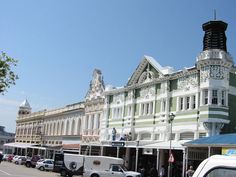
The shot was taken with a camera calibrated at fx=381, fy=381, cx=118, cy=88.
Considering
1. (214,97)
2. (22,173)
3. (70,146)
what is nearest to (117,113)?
(70,146)

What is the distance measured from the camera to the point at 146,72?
39.9m

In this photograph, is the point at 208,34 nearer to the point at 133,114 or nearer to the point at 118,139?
the point at 133,114

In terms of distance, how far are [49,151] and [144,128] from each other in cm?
2948

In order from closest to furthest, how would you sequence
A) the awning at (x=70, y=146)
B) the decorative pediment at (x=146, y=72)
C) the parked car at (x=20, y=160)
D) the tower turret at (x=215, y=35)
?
1. the tower turret at (x=215, y=35)
2. the decorative pediment at (x=146, y=72)
3. the awning at (x=70, y=146)
4. the parked car at (x=20, y=160)

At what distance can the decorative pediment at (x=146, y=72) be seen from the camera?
3806cm

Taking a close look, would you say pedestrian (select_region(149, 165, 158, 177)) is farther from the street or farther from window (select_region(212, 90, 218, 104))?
the street

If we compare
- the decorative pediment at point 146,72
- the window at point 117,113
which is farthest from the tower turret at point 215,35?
the window at point 117,113

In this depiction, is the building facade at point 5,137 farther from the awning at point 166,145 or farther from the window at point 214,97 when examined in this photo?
the window at point 214,97

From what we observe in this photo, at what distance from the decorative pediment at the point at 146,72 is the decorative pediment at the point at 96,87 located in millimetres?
8368

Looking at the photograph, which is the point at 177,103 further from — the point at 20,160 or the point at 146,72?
the point at 20,160

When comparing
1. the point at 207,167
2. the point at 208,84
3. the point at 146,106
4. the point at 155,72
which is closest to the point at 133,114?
the point at 146,106

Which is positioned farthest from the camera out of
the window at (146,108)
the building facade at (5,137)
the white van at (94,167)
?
the building facade at (5,137)

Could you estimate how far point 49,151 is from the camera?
63531 millimetres

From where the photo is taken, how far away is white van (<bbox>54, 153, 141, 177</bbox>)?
2953 centimetres
